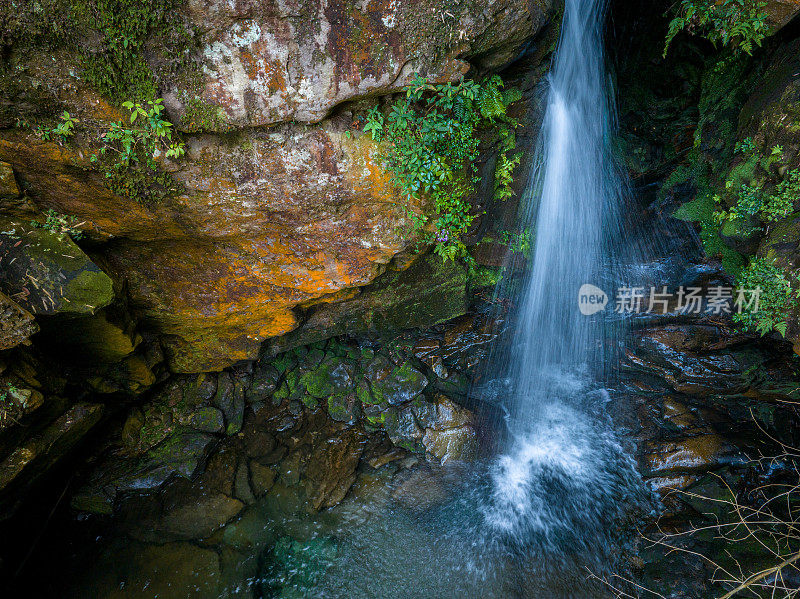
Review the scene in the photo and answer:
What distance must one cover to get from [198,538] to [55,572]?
190cm

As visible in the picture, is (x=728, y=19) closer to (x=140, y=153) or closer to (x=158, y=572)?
(x=140, y=153)

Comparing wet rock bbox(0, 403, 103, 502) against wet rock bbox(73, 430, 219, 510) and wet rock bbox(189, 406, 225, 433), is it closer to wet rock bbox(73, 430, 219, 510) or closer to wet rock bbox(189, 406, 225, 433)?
wet rock bbox(73, 430, 219, 510)

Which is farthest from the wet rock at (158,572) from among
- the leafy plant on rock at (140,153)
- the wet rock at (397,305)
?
the leafy plant on rock at (140,153)

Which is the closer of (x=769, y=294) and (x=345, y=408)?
(x=769, y=294)

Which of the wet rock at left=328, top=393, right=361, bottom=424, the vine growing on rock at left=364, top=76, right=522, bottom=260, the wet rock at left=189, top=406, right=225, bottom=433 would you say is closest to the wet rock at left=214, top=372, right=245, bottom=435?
the wet rock at left=189, top=406, right=225, bottom=433

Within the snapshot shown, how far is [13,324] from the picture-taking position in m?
3.91

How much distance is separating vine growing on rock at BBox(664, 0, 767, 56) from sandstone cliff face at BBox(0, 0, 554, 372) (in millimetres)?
2183

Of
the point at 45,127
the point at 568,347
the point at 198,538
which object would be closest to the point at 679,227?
the point at 568,347

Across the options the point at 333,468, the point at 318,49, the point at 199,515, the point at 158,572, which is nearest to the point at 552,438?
the point at 333,468

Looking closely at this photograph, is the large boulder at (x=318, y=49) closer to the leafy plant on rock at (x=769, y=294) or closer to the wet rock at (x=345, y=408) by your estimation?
the leafy plant on rock at (x=769, y=294)

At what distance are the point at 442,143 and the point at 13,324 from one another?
A: 540 centimetres

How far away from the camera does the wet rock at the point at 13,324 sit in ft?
12.7

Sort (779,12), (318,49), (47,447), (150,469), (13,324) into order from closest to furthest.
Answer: (318,49) → (13,324) → (779,12) → (47,447) → (150,469)

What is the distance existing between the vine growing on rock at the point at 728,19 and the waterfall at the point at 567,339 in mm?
1486
